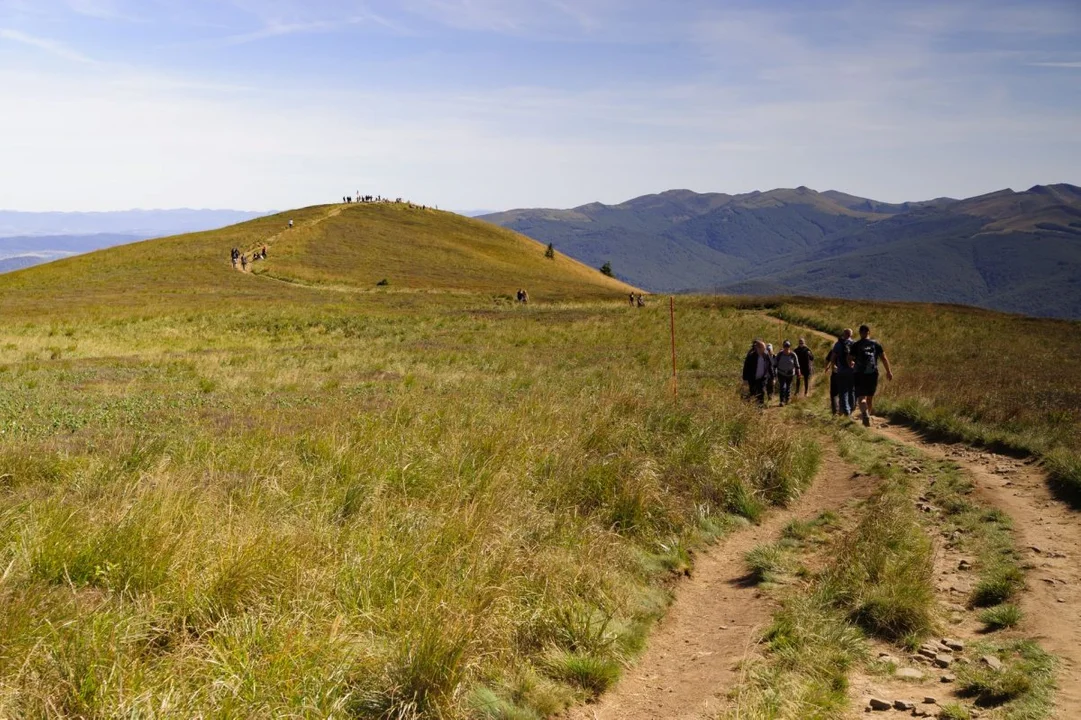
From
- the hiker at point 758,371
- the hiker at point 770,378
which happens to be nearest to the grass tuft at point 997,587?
the hiker at point 758,371

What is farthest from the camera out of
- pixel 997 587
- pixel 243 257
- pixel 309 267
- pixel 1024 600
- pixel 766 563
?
pixel 243 257

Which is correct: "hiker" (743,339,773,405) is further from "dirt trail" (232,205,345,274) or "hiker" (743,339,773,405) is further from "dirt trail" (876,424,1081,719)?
"dirt trail" (232,205,345,274)

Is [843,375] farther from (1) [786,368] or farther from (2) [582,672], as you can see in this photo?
(2) [582,672]

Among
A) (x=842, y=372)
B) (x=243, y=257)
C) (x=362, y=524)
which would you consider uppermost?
(x=243, y=257)

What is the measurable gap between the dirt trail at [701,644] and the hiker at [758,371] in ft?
28.2

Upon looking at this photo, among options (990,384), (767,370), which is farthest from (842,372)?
(990,384)

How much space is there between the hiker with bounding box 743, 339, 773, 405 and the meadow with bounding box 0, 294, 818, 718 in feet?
6.43

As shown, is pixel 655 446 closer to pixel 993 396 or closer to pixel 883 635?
pixel 883 635

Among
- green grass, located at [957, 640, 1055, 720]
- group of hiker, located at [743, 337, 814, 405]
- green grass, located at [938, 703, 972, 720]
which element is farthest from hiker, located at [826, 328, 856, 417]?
green grass, located at [938, 703, 972, 720]

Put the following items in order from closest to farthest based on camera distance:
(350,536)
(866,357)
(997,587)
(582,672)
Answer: (582,672) → (350,536) → (997,587) → (866,357)

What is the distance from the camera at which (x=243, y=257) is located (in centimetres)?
6894

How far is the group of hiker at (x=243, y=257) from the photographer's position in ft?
220

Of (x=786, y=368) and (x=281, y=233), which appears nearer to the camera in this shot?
(x=786, y=368)

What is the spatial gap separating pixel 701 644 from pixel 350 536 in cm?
310
